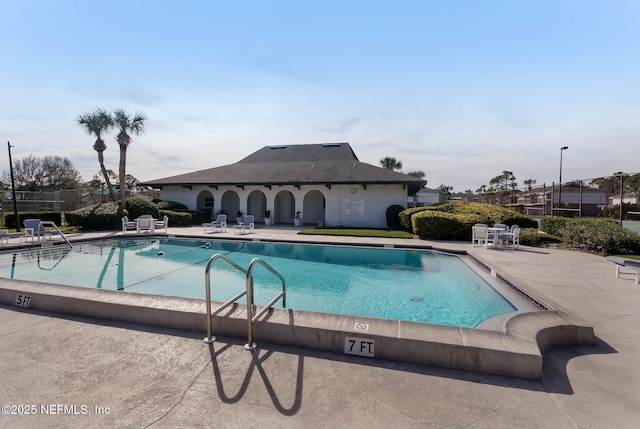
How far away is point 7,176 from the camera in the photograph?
1542 inches

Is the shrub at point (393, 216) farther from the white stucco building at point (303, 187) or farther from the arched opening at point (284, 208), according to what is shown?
the arched opening at point (284, 208)

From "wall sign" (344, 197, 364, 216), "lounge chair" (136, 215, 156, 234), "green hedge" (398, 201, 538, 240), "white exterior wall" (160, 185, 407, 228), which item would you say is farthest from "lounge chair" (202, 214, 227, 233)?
"green hedge" (398, 201, 538, 240)

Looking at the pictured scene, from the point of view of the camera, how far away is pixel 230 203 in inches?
1000

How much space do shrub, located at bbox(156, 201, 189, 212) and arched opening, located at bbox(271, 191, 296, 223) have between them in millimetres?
7025

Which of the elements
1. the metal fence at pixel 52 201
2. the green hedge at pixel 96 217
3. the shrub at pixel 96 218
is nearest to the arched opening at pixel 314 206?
the green hedge at pixel 96 217

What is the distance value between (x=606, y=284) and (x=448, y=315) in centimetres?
390

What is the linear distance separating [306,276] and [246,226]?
398 inches

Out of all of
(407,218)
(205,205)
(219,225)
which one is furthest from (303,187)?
(205,205)

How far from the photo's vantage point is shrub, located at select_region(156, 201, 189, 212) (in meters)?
20.9

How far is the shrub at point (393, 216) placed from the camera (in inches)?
745

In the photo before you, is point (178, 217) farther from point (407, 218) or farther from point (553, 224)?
point (553, 224)

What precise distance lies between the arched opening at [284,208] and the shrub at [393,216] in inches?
339

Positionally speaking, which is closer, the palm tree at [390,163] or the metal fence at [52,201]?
the metal fence at [52,201]

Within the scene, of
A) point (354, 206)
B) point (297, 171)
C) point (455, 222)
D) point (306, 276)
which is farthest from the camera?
point (297, 171)
